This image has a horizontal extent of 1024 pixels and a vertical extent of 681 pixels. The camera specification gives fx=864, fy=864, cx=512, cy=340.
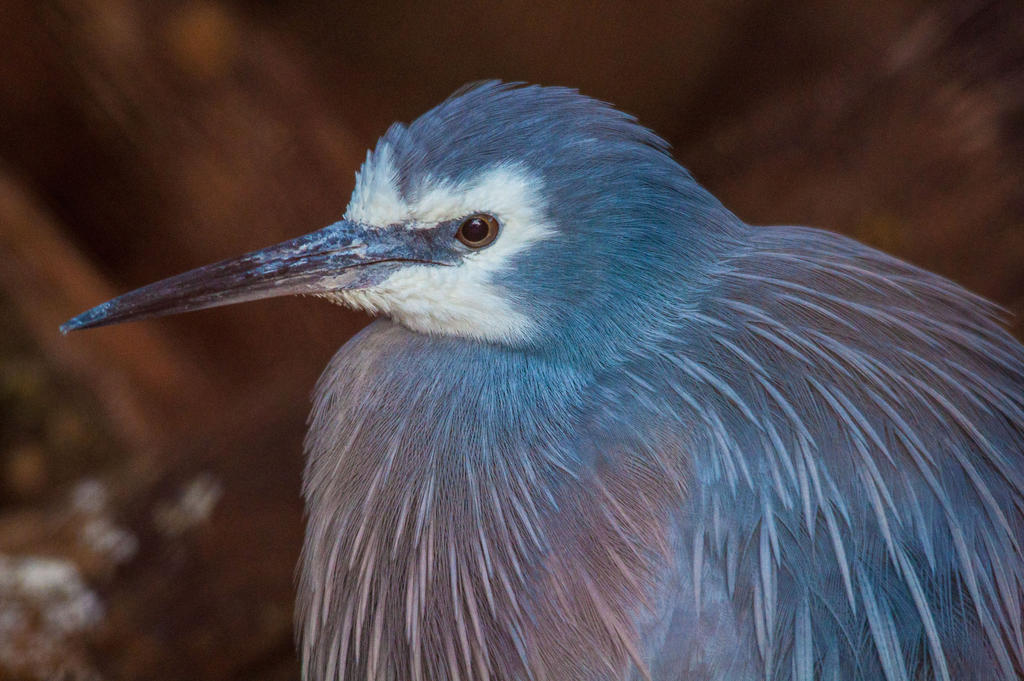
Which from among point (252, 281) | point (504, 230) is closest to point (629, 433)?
point (504, 230)

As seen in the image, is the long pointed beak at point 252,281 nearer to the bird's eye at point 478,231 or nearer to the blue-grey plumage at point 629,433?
the blue-grey plumage at point 629,433

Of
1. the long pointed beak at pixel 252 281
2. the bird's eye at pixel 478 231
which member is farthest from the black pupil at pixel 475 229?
the long pointed beak at pixel 252 281

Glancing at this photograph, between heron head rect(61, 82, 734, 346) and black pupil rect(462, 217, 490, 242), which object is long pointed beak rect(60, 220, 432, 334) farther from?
black pupil rect(462, 217, 490, 242)

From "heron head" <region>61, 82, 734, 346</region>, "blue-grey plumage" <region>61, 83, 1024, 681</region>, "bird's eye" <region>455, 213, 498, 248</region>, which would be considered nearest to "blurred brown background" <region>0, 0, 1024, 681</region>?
"blue-grey plumage" <region>61, 83, 1024, 681</region>

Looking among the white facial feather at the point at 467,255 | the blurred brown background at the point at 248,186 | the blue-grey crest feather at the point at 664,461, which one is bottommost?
the blue-grey crest feather at the point at 664,461

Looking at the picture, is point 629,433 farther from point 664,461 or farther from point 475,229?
point 475,229

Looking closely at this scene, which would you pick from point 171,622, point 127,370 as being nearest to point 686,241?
point 171,622

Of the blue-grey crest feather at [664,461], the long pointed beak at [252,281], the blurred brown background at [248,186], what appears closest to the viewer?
the blue-grey crest feather at [664,461]
